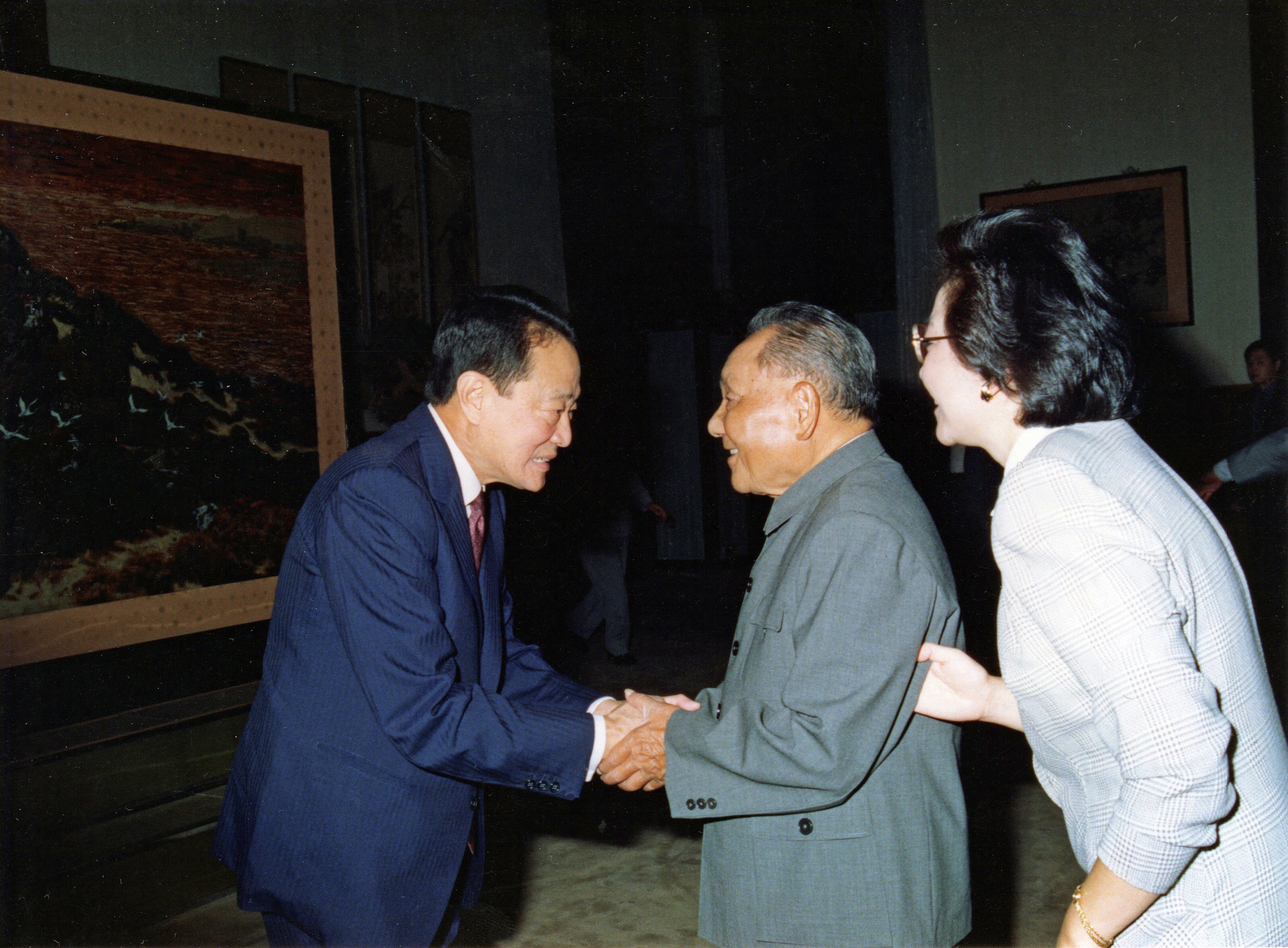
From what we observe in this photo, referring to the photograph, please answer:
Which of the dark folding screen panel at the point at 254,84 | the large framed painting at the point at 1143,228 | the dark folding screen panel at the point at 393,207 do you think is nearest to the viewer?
the dark folding screen panel at the point at 254,84

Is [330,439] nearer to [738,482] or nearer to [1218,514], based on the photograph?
[738,482]

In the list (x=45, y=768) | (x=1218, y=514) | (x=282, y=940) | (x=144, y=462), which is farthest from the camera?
(x=1218, y=514)

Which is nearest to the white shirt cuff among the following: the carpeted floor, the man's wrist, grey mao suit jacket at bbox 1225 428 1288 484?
the man's wrist

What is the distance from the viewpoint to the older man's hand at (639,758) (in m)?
1.92

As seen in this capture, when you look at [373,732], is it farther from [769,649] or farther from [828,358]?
[828,358]

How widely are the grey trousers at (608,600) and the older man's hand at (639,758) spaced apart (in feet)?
14.8

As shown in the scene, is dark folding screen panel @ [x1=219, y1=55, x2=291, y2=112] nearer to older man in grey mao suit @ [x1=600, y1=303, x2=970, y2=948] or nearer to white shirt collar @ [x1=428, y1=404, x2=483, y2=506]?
white shirt collar @ [x1=428, y1=404, x2=483, y2=506]

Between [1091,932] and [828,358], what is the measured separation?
3.36 ft

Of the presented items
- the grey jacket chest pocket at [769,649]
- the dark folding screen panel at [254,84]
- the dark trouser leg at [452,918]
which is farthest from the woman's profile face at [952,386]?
the dark folding screen panel at [254,84]

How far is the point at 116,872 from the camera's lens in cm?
350

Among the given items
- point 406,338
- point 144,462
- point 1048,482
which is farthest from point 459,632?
point 406,338

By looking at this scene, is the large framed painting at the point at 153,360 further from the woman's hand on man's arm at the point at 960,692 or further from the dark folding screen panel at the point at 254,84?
the woman's hand on man's arm at the point at 960,692

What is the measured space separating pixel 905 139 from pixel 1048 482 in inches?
256

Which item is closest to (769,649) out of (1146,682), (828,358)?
(828,358)
